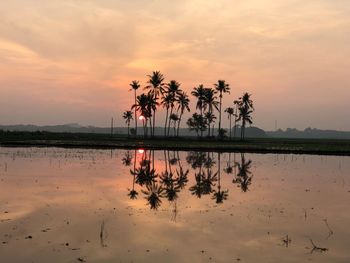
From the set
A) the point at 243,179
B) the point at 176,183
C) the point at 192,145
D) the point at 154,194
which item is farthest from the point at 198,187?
the point at 192,145

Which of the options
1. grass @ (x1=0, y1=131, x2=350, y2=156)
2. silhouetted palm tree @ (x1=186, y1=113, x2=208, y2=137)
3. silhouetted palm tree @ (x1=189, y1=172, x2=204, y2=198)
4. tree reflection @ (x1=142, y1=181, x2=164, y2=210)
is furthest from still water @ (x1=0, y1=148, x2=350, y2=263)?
silhouetted palm tree @ (x1=186, y1=113, x2=208, y2=137)

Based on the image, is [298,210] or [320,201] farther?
[320,201]

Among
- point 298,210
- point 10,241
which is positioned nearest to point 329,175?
point 298,210

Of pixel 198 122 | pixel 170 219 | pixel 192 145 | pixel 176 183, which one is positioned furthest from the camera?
pixel 198 122

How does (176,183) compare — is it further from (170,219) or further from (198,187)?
(170,219)

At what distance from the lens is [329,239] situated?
47.4 ft

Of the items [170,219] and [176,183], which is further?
[176,183]

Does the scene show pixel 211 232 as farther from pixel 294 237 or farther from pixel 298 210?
pixel 298 210

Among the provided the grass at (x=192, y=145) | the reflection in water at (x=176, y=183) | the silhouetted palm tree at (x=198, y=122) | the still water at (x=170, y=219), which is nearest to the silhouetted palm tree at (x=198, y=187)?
the reflection in water at (x=176, y=183)

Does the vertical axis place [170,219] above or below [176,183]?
below

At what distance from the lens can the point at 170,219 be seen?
17141 mm

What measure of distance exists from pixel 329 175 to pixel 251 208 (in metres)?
18.0

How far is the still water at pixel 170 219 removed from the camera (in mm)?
12469

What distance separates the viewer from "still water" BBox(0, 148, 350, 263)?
491 inches
